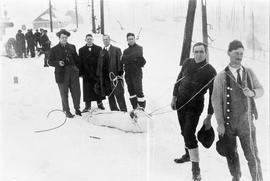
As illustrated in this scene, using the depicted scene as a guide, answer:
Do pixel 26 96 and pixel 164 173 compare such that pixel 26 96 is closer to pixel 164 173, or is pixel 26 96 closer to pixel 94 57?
pixel 94 57

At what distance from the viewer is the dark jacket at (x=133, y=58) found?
23.3 feet

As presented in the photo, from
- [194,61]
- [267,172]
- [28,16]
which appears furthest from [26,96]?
[28,16]

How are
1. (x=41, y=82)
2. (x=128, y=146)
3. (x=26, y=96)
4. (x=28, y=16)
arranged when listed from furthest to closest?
(x=28, y=16) < (x=41, y=82) < (x=26, y=96) < (x=128, y=146)

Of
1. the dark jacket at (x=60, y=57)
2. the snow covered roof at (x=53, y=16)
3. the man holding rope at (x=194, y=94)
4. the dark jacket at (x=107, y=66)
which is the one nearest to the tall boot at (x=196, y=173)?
the man holding rope at (x=194, y=94)

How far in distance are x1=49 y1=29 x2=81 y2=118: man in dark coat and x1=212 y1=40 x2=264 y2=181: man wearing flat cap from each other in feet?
11.6

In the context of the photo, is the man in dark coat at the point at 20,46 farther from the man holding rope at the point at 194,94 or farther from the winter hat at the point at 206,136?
the winter hat at the point at 206,136

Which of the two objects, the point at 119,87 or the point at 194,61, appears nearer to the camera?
the point at 194,61

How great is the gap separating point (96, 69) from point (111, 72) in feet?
1.03

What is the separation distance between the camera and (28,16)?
190 feet

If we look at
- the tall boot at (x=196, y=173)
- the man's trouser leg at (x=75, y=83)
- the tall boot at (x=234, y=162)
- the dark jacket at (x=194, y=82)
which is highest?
the dark jacket at (x=194, y=82)

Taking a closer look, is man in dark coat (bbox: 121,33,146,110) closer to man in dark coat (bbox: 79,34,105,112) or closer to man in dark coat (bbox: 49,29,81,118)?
man in dark coat (bbox: 79,34,105,112)

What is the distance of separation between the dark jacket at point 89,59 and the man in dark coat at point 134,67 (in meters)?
0.53

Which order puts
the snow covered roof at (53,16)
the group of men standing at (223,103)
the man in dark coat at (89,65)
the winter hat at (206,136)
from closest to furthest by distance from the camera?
the group of men standing at (223,103) → the winter hat at (206,136) → the man in dark coat at (89,65) → the snow covered roof at (53,16)

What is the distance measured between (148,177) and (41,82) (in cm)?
633
